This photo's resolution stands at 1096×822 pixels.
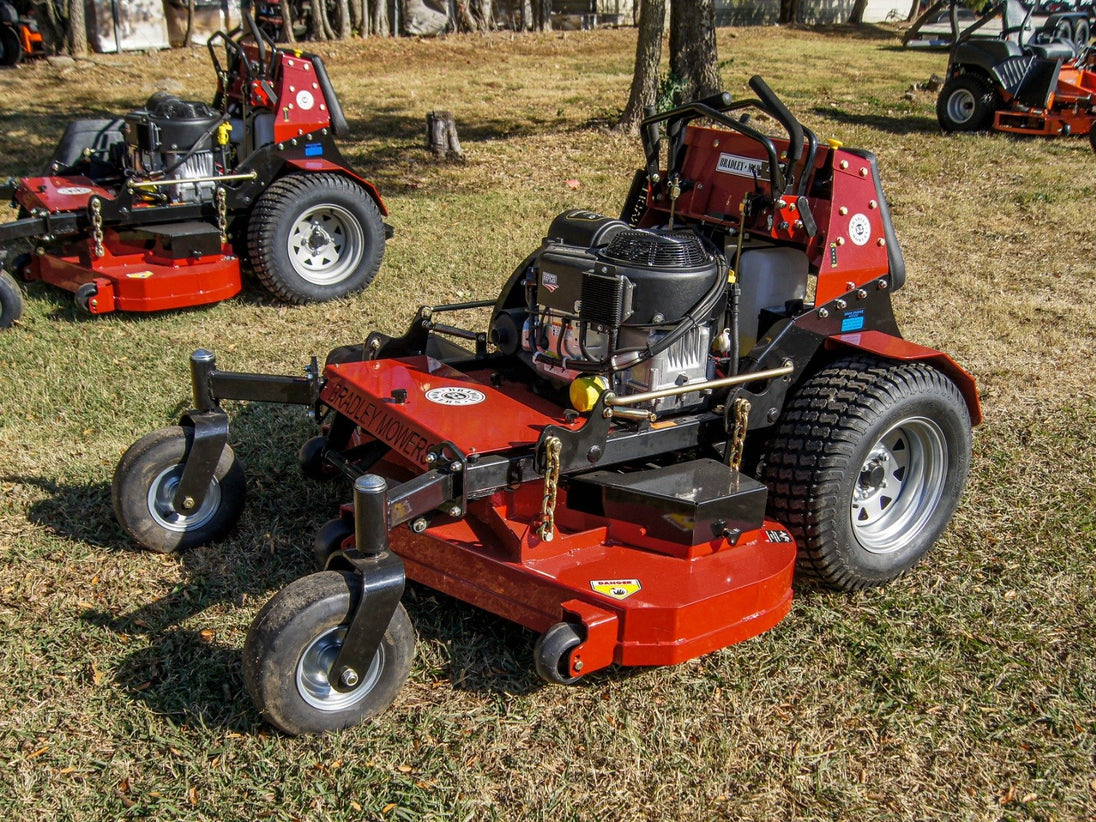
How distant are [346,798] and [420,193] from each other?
8.33 metres

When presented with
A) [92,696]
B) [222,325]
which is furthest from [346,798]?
[222,325]

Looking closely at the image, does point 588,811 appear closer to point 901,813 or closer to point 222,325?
point 901,813

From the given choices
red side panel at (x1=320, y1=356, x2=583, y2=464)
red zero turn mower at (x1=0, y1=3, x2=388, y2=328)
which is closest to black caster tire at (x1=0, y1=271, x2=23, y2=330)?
red zero turn mower at (x1=0, y1=3, x2=388, y2=328)

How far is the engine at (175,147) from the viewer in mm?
7461

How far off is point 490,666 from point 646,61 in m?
9.85

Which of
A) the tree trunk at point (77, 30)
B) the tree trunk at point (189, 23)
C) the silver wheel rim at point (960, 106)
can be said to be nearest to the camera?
→ the silver wheel rim at point (960, 106)

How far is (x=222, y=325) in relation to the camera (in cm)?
711

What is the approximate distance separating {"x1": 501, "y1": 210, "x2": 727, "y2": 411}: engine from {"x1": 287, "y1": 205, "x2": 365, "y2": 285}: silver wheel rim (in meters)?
3.68

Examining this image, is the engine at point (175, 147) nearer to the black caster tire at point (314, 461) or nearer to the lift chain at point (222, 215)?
the lift chain at point (222, 215)

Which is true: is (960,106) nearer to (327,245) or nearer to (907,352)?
(327,245)

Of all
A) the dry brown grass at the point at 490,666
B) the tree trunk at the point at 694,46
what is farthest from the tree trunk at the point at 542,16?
the dry brown grass at the point at 490,666

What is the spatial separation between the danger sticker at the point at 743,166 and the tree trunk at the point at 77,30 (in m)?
16.5

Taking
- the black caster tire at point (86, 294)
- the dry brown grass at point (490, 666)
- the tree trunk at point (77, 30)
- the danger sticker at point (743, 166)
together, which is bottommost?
the dry brown grass at point (490, 666)

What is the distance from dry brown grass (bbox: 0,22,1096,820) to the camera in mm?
3191
